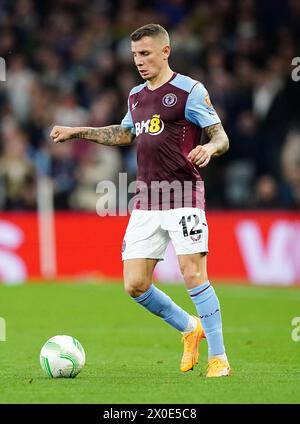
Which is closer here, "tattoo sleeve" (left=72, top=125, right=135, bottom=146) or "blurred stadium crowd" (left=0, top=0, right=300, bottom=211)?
"tattoo sleeve" (left=72, top=125, right=135, bottom=146)

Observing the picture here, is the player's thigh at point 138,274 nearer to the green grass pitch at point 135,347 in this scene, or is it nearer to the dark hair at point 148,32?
the green grass pitch at point 135,347

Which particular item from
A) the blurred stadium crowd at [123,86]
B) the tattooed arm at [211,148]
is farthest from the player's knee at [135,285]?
the blurred stadium crowd at [123,86]

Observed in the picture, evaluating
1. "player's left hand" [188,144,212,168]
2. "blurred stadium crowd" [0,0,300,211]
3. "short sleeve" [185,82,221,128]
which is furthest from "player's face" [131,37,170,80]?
"blurred stadium crowd" [0,0,300,211]

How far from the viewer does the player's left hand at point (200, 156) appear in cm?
758

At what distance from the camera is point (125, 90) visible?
1888cm

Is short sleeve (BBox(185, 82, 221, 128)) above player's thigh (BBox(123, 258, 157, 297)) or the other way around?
above

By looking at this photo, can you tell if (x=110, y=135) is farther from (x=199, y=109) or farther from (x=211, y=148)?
(x=211, y=148)

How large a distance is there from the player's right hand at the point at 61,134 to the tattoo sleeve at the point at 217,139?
1129mm

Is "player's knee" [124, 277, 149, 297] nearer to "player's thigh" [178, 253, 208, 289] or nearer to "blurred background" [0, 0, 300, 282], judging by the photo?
"player's thigh" [178, 253, 208, 289]

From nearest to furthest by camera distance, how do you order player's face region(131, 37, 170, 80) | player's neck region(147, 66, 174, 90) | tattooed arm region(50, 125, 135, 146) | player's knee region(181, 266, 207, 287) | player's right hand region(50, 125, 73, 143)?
player's knee region(181, 266, 207, 287), player's face region(131, 37, 170, 80), player's neck region(147, 66, 174, 90), player's right hand region(50, 125, 73, 143), tattooed arm region(50, 125, 135, 146)

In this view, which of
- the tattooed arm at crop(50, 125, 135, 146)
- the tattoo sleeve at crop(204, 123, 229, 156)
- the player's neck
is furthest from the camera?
the tattooed arm at crop(50, 125, 135, 146)

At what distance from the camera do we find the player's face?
8195 mm

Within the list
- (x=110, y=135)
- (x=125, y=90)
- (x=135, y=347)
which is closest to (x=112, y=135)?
(x=110, y=135)
